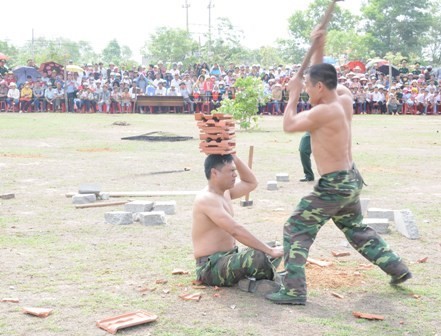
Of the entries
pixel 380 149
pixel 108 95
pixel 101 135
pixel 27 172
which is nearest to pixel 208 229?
pixel 27 172

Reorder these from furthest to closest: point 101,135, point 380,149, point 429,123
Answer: point 429,123, point 101,135, point 380,149

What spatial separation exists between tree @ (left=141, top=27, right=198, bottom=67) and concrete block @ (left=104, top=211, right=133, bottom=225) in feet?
210

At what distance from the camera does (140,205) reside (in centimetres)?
1002

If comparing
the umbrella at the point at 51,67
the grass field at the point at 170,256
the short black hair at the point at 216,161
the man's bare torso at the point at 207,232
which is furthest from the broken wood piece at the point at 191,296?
the umbrella at the point at 51,67

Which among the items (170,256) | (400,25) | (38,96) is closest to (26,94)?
(38,96)

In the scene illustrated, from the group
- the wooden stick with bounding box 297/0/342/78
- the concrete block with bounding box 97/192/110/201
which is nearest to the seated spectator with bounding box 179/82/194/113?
the concrete block with bounding box 97/192/110/201

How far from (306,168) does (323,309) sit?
7362mm

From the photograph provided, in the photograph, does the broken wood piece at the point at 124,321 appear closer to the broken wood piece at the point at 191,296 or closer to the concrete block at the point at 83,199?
the broken wood piece at the point at 191,296

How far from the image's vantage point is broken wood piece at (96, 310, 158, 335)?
17.7ft

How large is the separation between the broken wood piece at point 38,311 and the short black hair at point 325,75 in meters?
2.83

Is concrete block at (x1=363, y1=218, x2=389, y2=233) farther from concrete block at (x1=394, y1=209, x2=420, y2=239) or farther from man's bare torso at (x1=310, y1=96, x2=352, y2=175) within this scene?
man's bare torso at (x1=310, y1=96, x2=352, y2=175)

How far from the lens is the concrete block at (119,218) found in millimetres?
9430

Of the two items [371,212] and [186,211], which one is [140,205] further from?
[371,212]

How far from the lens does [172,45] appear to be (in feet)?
248
